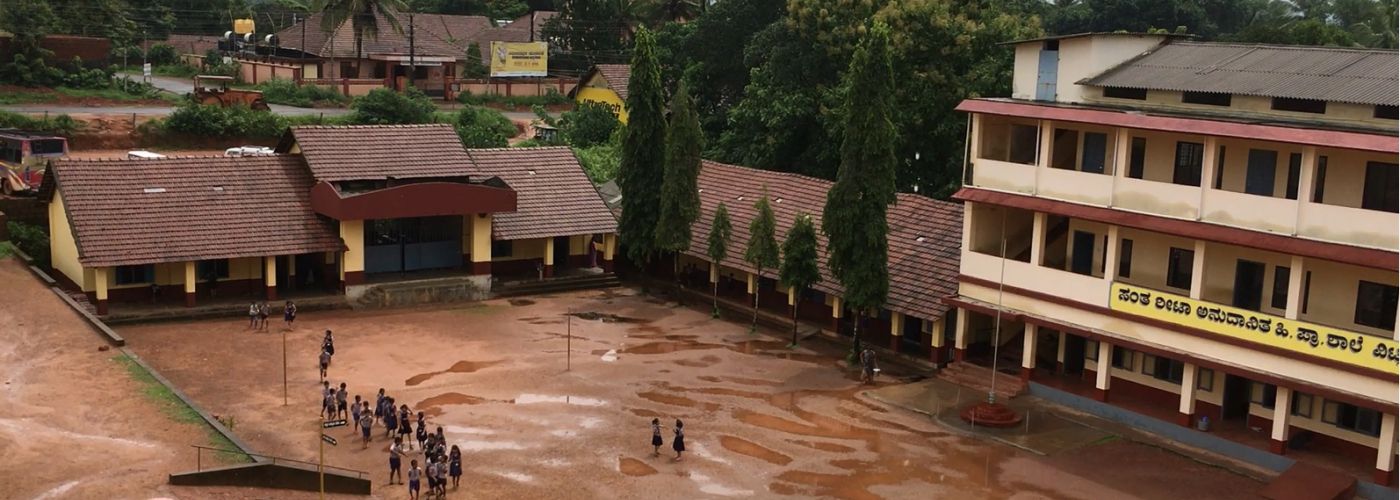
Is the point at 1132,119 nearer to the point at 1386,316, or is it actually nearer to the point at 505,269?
the point at 1386,316

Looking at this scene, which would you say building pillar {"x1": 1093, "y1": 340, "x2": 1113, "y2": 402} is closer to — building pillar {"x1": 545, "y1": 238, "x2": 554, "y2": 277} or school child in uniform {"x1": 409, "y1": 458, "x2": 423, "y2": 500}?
school child in uniform {"x1": 409, "y1": 458, "x2": 423, "y2": 500}

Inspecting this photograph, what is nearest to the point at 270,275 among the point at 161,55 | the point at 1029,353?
the point at 1029,353

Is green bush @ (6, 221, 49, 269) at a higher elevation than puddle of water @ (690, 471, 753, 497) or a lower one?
higher

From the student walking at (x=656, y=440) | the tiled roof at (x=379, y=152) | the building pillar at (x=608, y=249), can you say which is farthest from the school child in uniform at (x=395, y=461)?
the building pillar at (x=608, y=249)

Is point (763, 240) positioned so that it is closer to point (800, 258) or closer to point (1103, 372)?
point (800, 258)

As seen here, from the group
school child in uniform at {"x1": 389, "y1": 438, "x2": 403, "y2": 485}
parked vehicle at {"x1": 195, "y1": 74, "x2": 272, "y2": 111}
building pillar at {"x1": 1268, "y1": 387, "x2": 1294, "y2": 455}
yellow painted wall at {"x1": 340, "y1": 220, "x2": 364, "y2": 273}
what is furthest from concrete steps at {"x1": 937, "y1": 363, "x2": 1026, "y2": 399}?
parked vehicle at {"x1": 195, "y1": 74, "x2": 272, "y2": 111}

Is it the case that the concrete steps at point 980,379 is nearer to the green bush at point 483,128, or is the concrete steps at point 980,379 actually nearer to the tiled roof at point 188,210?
the tiled roof at point 188,210
